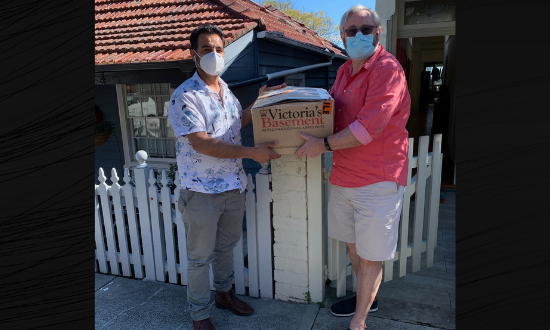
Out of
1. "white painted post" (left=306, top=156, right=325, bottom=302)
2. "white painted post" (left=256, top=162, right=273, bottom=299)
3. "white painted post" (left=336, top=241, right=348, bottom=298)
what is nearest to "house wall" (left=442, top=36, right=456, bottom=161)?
"white painted post" (left=336, top=241, right=348, bottom=298)

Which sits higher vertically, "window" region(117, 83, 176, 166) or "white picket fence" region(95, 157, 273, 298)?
"window" region(117, 83, 176, 166)

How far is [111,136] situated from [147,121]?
83cm

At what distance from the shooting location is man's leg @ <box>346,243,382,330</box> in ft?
7.64

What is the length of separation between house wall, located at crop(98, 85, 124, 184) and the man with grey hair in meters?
5.32

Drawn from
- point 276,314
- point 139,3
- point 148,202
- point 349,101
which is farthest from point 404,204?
point 139,3

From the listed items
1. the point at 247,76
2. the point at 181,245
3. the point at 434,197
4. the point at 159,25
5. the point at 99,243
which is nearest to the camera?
the point at 434,197

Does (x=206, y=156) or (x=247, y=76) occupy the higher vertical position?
(x=247, y=76)

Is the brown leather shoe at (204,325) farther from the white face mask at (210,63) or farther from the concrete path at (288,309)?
the white face mask at (210,63)

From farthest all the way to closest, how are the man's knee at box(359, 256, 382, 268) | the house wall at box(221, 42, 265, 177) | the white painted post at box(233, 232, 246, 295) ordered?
the house wall at box(221, 42, 265, 177) → the white painted post at box(233, 232, 246, 295) → the man's knee at box(359, 256, 382, 268)

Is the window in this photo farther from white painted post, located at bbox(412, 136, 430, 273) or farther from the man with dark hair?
white painted post, located at bbox(412, 136, 430, 273)

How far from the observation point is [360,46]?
2.14 meters

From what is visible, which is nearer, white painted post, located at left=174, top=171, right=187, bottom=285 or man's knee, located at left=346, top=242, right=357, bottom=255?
man's knee, located at left=346, top=242, right=357, bottom=255

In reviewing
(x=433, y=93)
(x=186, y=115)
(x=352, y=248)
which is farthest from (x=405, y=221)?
(x=433, y=93)

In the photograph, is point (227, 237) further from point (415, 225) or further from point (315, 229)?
point (415, 225)
